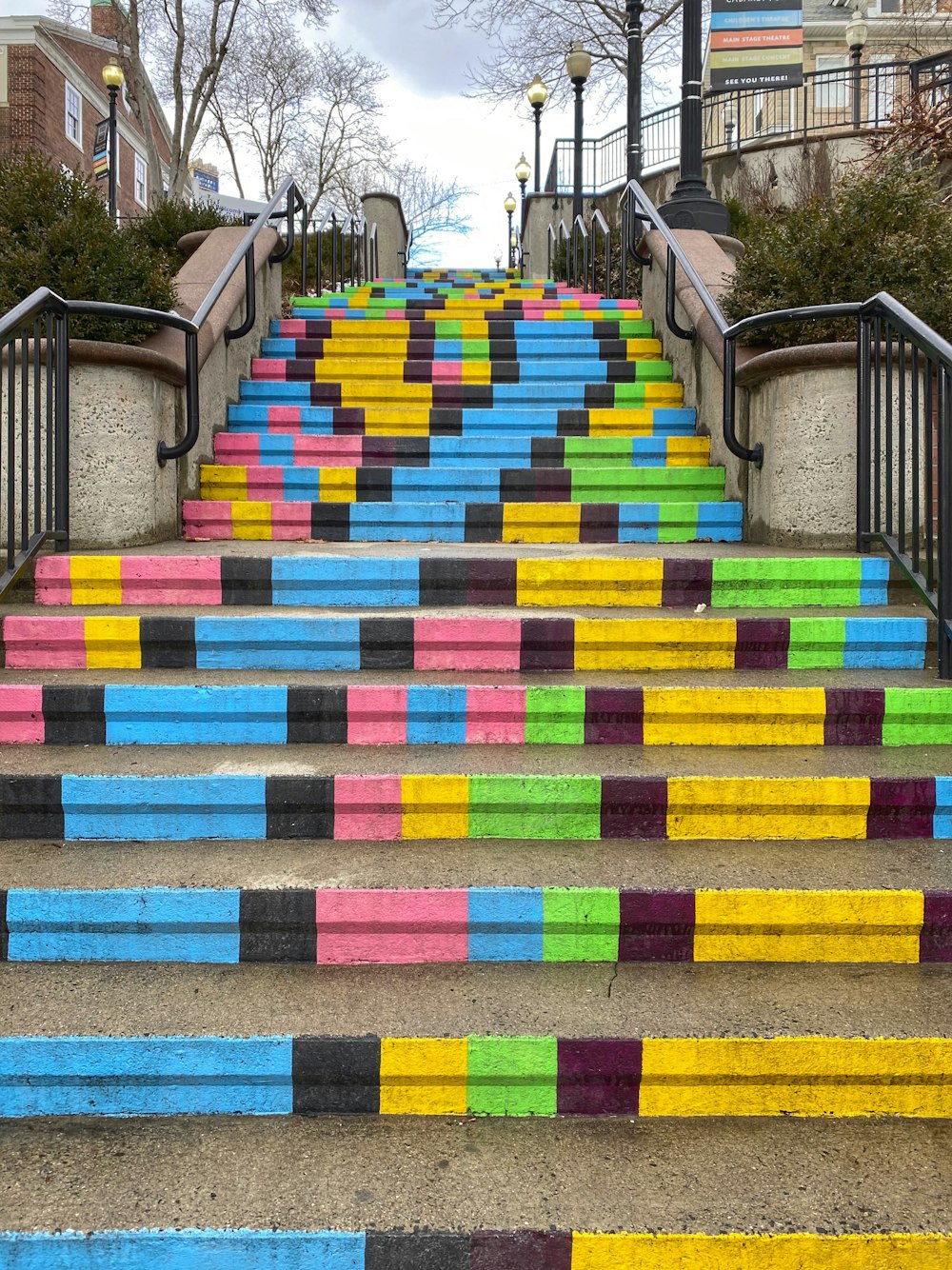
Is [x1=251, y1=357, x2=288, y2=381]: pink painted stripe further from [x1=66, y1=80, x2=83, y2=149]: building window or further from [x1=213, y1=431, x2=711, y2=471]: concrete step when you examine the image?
[x1=66, y1=80, x2=83, y2=149]: building window

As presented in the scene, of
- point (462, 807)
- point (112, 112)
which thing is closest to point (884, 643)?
point (462, 807)

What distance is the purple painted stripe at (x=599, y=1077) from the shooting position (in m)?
2.00

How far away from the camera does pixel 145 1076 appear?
6.59ft

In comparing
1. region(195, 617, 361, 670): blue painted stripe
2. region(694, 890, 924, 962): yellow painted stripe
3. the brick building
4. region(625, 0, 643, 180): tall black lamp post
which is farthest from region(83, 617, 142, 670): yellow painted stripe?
the brick building

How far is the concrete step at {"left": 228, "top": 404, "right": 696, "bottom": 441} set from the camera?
5797 mm

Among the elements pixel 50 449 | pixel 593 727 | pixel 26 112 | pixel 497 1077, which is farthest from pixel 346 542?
pixel 26 112

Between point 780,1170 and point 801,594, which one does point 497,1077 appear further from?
point 801,594

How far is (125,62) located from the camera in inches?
864

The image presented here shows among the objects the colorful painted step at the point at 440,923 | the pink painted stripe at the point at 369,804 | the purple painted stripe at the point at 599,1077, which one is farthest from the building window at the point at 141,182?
the purple painted stripe at the point at 599,1077

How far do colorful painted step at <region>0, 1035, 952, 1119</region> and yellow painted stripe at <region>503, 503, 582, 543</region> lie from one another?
9.97 feet

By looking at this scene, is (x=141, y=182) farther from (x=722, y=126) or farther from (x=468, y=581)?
(x=468, y=581)

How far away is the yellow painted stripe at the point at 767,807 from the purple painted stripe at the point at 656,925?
375 millimetres

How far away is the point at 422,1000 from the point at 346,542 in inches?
112

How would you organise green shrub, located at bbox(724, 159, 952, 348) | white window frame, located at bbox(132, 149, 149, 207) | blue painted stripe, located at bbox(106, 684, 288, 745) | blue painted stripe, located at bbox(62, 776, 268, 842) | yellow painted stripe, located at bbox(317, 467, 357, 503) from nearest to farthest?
1. blue painted stripe, located at bbox(62, 776, 268, 842)
2. blue painted stripe, located at bbox(106, 684, 288, 745)
3. green shrub, located at bbox(724, 159, 952, 348)
4. yellow painted stripe, located at bbox(317, 467, 357, 503)
5. white window frame, located at bbox(132, 149, 149, 207)
